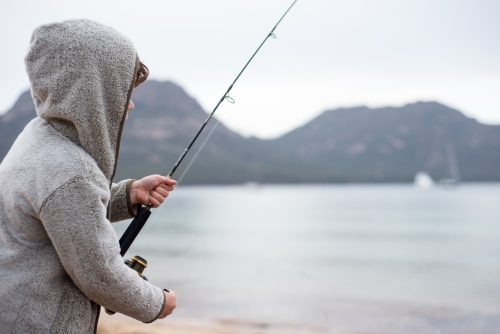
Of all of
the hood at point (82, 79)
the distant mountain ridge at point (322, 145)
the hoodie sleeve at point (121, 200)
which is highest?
the hood at point (82, 79)

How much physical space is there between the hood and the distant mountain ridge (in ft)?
294

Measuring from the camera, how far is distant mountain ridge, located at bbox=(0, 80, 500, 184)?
115500mm

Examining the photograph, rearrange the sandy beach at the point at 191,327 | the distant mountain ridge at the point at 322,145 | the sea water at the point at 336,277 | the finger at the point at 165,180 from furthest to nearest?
the distant mountain ridge at the point at 322,145
the sea water at the point at 336,277
the sandy beach at the point at 191,327
the finger at the point at 165,180

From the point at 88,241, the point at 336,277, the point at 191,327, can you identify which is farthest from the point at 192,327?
the point at 336,277

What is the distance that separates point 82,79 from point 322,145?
19015 centimetres

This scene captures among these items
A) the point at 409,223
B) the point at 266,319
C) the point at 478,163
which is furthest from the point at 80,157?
the point at 478,163

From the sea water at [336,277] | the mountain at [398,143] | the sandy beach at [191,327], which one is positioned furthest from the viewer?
the mountain at [398,143]

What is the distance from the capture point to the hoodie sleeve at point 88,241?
1.22 metres

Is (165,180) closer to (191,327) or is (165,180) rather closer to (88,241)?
(88,241)

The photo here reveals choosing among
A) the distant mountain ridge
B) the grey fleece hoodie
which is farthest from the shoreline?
the distant mountain ridge

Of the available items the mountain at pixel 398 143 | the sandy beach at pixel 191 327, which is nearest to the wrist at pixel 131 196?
the sandy beach at pixel 191 327

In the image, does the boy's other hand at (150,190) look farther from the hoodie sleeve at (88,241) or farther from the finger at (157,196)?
the hoodie sleeve at (88,241)

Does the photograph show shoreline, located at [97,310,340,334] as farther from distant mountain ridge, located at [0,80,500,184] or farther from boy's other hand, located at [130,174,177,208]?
distant mountain ridge, located at [0,80,500,184]

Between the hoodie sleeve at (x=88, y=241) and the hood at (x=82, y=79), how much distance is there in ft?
0.44
